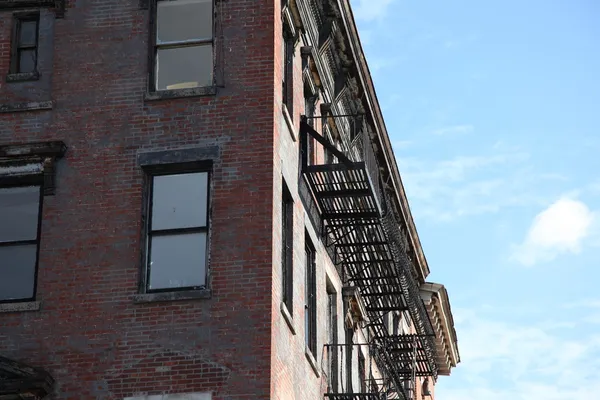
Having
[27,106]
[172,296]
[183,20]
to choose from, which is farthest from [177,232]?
[183,20]

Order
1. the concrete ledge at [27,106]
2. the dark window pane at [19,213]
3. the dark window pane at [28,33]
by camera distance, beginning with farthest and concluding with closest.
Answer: the dark window pane at [28,33]
the concrete ledge at [27,106]
the dark window pane at [19,213]

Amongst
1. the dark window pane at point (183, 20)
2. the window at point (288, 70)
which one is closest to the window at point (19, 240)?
the dark window pane at point (183, 20)

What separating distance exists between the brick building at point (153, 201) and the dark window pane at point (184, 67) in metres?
0.03

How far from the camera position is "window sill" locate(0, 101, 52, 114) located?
2409 cm

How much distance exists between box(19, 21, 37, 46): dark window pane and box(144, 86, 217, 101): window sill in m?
2.75

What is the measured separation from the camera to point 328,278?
29.5 metres

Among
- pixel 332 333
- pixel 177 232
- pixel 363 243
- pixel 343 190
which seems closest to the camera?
pixel 177 232

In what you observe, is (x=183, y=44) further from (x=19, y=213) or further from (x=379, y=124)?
(x=379, y=124)

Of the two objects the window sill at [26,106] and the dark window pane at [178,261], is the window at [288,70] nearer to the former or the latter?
the dark window pane at [178,261]

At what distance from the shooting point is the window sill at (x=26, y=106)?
79.0 feet

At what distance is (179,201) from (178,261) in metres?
1.13

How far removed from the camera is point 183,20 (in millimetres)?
24609

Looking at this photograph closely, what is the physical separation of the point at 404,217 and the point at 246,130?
55.2ft

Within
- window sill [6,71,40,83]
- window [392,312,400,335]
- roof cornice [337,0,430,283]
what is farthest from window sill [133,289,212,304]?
window [392,312,400,335]
